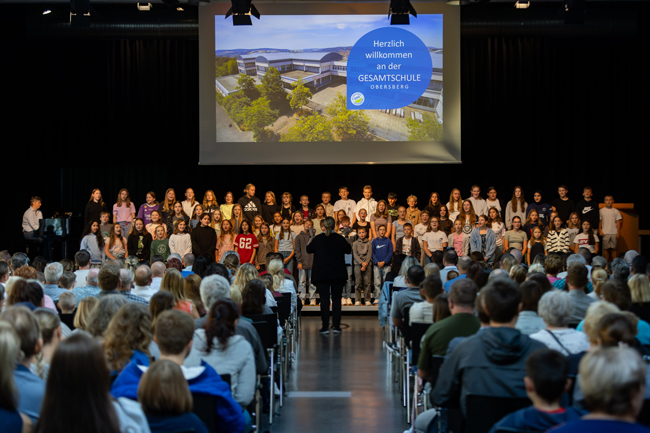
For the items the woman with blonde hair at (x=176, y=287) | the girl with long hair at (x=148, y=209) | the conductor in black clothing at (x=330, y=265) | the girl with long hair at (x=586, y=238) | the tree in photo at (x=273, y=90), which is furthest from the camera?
the tree in photo at (x=273, y=90)

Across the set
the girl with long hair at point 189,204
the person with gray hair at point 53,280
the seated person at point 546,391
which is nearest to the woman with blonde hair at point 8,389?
the seated person at point 546,391

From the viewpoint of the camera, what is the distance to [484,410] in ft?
9.49

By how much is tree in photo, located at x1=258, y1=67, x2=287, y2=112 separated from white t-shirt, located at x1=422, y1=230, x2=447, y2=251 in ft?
12.3

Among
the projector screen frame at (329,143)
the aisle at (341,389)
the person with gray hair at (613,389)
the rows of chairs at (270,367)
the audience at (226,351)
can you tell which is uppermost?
the projector screen frame at (329,143)

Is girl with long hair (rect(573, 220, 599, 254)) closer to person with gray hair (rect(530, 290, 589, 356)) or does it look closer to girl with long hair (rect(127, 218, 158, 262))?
girl with long hair (rect(127, 218, 158, 262))

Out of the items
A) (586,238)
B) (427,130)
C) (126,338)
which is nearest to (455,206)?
(427,130)

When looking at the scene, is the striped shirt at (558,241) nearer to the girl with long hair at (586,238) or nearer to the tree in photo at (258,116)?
the girl with long hair at (586,238)

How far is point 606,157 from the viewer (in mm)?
13453

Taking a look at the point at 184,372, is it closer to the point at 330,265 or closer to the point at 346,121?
the point at 330,265

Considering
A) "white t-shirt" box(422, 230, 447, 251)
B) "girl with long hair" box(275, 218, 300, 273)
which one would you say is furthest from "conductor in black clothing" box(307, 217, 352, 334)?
"white t-shirt" box(422, 230, 447, 251)

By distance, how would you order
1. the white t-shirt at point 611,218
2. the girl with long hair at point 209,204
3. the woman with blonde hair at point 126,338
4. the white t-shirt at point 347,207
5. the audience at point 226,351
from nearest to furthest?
the woman with blonde hair at point 126,338, the audience at point 226,351, the girl with long hair at point 209,204, the white t-shirt at point 611,218, the white t-shirt at point 347,207

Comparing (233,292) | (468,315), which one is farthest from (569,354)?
(233,292)

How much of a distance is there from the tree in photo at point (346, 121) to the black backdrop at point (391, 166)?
1.56m

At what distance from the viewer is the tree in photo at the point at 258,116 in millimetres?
12414
